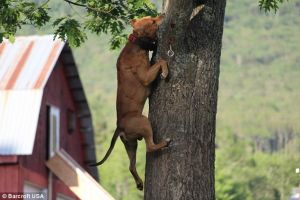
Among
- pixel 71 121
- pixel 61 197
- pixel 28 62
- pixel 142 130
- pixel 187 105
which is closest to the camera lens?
pixel 187 105

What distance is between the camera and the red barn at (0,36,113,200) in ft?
72.3

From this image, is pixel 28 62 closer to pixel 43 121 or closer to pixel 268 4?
pixel 43 121

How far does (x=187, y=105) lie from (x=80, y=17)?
14.5 ft

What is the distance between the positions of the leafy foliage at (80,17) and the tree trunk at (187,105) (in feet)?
10.4

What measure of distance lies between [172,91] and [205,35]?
0.68 meters

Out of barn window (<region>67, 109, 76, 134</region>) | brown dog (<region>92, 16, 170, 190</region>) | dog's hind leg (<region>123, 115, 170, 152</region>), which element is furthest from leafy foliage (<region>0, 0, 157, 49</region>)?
barn window (<region>67, 109, 76, 134</region>)

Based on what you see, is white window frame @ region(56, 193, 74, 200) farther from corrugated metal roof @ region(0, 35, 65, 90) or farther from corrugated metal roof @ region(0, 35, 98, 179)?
corrugated metal roof @ region(0, 35, 65, 90)

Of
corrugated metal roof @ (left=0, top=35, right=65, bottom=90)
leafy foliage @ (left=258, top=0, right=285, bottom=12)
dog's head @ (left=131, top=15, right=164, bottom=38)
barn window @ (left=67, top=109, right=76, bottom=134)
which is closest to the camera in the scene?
dog's head @ (left=131, top=15, right=164, bottom=38)

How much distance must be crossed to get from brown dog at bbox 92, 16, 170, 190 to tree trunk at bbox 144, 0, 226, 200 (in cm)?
25

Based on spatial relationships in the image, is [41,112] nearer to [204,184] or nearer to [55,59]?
[55,59]

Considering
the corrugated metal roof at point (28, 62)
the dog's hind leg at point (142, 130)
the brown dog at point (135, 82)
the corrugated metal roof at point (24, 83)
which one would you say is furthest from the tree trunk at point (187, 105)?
the corrugated metal roof at point (28, 62)

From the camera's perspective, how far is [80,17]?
44.4ft

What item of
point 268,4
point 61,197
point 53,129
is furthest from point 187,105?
point 61,197

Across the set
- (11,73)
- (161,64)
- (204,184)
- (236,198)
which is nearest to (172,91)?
(161,64)
